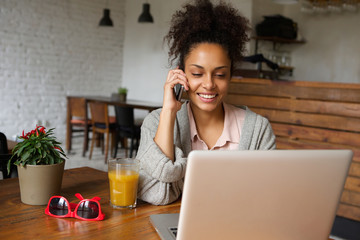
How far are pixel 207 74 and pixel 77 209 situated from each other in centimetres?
62

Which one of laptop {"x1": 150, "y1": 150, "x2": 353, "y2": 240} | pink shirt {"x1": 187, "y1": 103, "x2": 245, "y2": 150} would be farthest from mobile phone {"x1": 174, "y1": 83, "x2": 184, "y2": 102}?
laptop {"x1": 150, "y1": 150, "x2": 353, "y2": 240}

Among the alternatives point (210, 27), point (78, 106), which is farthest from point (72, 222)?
point (78, 106)

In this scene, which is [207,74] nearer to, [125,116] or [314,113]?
[314,113]

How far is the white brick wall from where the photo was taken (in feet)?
17.3

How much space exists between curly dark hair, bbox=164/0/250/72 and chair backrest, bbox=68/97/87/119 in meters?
3.99

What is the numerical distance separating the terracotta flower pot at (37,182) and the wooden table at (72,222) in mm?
24

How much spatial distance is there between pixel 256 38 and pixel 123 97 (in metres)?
2.03

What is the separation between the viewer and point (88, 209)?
1.00 meters

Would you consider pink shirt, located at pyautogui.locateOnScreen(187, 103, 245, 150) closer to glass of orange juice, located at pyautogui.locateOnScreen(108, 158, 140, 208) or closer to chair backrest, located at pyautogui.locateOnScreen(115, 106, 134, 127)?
glass of orange juice, located at pyautogui.locateOnScreen(108, 158, 140, 208)

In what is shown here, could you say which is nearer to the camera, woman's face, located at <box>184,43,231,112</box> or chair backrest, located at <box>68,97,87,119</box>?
woman's face, located at <box>184,43,231,112</box>

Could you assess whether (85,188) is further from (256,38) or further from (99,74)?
(99,74)

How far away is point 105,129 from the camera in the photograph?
16.3 feet

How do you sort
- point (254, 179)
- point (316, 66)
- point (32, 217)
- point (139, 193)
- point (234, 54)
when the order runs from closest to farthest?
1. point (254, 179)
2. point (32, 217)
3. point (139, 193)
4. point (234, 54)
5. point (316, 66)

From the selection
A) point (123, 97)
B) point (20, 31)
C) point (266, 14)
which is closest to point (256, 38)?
point (266, 14)
